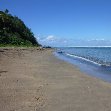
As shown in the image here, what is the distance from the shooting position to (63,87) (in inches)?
516

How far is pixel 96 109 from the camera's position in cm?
906

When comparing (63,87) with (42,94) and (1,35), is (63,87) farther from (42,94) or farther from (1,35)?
(1,35)

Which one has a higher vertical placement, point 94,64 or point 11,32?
point 11,32

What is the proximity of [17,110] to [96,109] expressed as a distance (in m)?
2.37

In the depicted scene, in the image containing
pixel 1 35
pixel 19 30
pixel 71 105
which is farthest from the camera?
pixel 19 30

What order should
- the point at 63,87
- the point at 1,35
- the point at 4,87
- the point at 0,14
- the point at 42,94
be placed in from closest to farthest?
the point at 42,94 → the point at 4,87 → the point at 63,87 → the point at 1,35 → the point at 0,14

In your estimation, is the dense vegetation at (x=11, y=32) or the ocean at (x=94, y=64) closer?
the ocean at (x=94, y=64)

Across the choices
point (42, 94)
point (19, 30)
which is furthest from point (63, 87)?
point (19, 30)

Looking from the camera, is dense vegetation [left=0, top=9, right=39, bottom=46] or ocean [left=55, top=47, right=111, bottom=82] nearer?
ocean [left=55, top=47, right=111, bottom=82]

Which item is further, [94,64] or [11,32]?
[11,32]

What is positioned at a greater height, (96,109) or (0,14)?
(0,14)

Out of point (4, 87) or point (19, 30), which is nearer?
point (4, 87)

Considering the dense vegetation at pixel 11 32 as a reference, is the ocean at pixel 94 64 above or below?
below

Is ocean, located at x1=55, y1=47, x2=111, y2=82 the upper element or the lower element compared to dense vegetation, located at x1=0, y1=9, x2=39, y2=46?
lower
